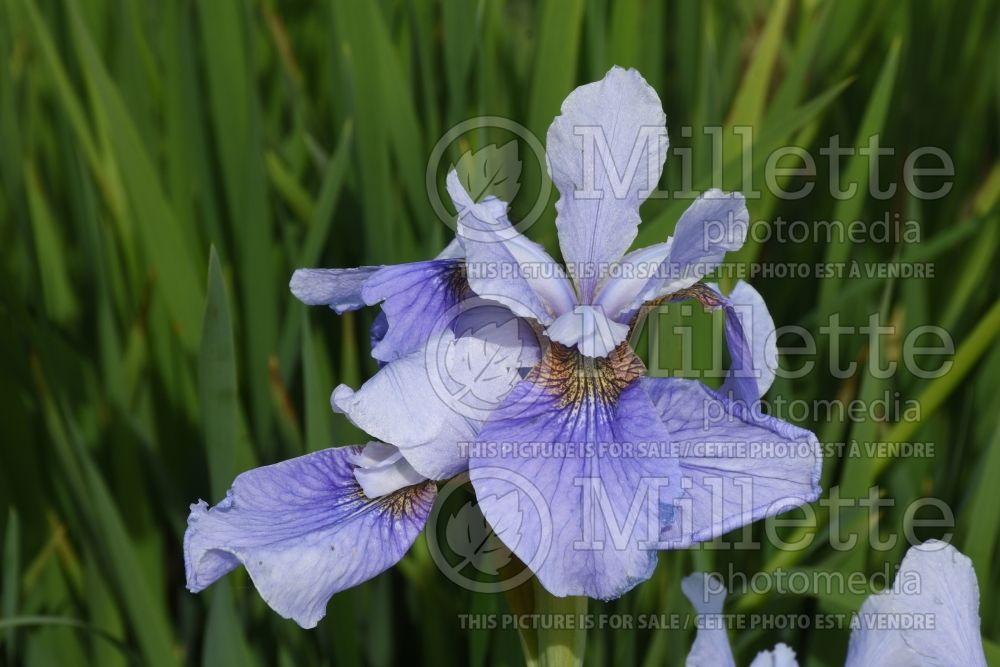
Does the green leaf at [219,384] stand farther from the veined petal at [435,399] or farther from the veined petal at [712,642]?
the veined petal at [712,642]

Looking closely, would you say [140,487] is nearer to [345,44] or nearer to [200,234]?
[200,234]

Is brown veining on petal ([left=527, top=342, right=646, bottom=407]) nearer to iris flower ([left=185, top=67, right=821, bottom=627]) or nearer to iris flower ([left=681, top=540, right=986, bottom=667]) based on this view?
iris flower ([left=185, top=67, right=821, bottom=627])

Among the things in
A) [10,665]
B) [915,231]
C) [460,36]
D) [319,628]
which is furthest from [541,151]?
[10,665]

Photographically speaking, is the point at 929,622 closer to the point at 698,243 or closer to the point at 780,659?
the point at 780,659

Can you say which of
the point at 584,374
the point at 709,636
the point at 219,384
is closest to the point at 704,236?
the point at 584,374

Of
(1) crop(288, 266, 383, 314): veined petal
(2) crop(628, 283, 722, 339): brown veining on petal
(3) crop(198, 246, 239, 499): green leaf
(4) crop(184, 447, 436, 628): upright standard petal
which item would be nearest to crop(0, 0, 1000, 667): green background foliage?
(3) crop(198, 246, 239, 499): green leaf

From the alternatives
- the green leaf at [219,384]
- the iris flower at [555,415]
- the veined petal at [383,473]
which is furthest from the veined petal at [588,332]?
the green leaf at [219,384]
